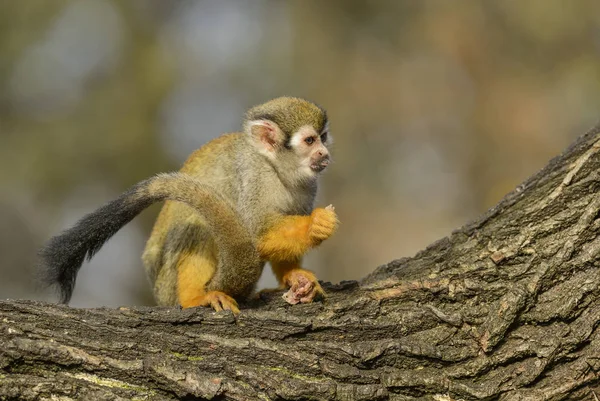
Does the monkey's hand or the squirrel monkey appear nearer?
the squirrel monkey

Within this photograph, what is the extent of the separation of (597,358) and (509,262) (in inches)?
21.7

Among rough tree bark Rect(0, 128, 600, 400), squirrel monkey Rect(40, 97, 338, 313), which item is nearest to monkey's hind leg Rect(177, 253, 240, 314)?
squirrel monkey Rect(40, 97, 338, 313)

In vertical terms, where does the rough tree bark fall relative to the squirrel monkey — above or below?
below

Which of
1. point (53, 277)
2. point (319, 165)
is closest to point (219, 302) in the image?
point (53, 277)

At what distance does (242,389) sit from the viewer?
2564 mm

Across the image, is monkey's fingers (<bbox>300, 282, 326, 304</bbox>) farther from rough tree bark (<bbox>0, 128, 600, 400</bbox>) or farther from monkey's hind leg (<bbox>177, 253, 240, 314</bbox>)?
monkey's hind leg (<bbox>177, 253, 240, 314</bbox>)

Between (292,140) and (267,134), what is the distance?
0.50 ft

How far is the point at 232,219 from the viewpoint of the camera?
316 cm

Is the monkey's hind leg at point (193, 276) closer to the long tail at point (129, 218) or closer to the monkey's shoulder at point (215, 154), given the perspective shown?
the long tail at point (129, 218)

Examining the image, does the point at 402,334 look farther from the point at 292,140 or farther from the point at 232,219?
the point at 292,140

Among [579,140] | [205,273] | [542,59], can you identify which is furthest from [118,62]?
[579,140]

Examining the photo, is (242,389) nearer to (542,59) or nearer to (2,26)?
(542,59)

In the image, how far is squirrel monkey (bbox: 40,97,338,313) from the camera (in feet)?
10.3

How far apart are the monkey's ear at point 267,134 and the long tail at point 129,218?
2.51ft
